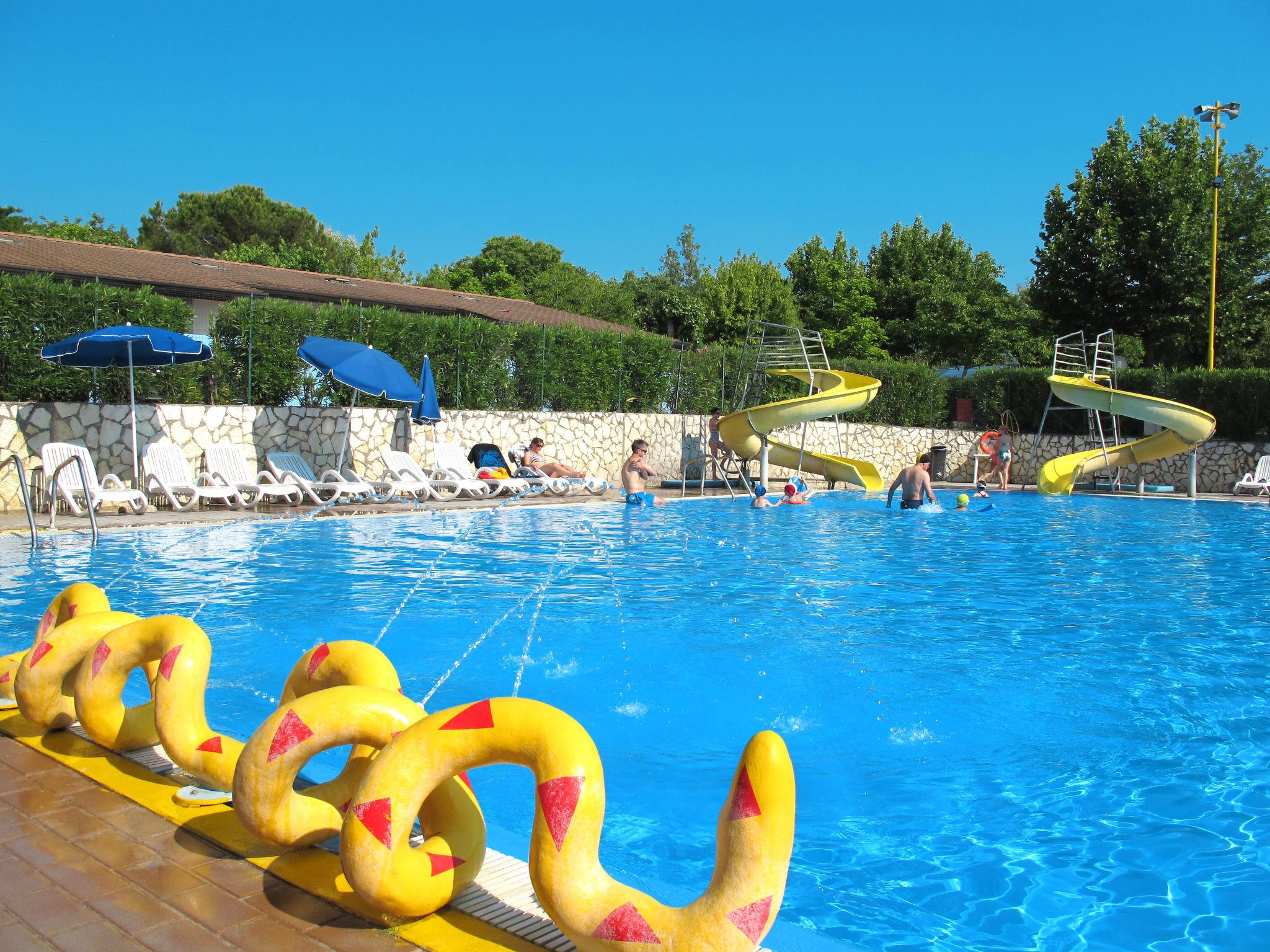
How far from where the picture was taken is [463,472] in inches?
676

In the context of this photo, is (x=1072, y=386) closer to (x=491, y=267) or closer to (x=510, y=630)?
(x=510, y=630)

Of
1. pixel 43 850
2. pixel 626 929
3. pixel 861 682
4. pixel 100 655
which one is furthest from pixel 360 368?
pixel 626 929

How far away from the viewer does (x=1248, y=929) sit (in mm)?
3408

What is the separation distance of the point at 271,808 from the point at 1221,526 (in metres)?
16.7

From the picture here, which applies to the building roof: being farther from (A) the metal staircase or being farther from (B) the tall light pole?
(B) the tall light pole

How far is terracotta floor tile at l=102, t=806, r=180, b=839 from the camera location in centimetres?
310

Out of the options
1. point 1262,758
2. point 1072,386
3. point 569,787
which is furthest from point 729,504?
point 569,787

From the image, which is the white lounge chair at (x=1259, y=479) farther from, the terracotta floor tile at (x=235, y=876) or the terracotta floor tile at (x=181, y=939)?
the terracotta floor tile at (x=181, y=939)

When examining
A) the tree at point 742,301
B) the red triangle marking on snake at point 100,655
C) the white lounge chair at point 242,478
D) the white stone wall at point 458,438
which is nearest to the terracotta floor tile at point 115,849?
the red triangle marking on snake at point 100,655

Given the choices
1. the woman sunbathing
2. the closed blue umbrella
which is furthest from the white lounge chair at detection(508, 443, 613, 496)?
the closed blue umbrella

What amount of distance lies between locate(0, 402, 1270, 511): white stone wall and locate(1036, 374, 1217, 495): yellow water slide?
289 centimetres

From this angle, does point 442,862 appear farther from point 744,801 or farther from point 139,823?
point 139,823

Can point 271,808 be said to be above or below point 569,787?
below

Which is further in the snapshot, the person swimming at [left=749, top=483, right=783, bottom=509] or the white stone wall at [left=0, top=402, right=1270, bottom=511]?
the person swimming at [left=749, top=483, right=783, bottom=509]
